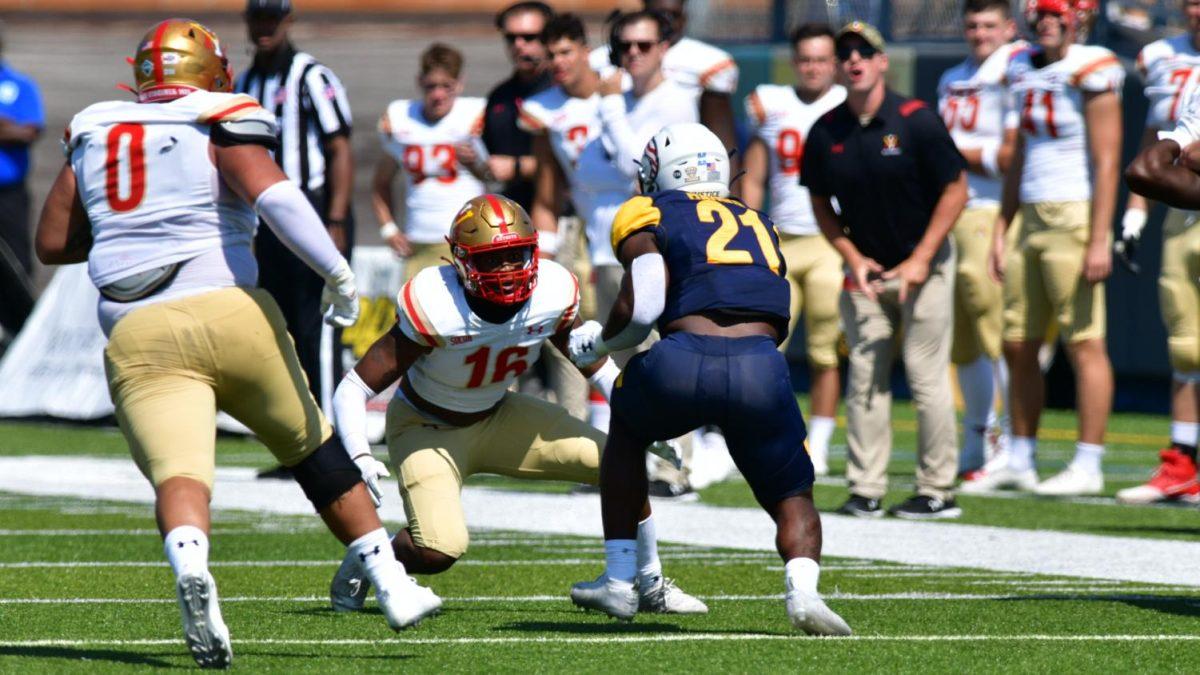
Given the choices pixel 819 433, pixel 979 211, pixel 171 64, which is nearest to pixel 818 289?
pixel 819 433

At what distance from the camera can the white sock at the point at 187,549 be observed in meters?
4.52

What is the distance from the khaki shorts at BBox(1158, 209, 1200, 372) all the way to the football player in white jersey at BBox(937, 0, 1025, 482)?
109 cm

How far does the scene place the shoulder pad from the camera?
16.4ft

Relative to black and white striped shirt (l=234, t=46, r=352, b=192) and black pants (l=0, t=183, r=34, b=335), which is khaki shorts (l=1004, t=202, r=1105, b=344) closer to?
black and white striped shirt (l=234, t=46, r=352, b=192)

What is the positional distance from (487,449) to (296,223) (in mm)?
1331

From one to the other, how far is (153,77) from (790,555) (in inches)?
76.0

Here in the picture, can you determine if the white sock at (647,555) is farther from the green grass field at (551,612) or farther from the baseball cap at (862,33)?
the baseball cap at (862,33)

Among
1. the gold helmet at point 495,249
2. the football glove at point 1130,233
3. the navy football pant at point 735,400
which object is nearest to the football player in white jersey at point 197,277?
the gold helmet at point 495,249

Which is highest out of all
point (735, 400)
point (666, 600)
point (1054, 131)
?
point (735, 400)

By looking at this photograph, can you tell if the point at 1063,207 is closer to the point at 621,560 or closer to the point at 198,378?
the point at 621,560

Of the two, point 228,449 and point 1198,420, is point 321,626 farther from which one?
point 228,449

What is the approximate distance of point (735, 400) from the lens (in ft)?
17.1

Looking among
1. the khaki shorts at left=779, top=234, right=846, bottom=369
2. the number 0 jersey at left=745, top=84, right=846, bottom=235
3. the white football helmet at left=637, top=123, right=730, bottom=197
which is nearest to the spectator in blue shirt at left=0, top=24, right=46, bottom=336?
the number 0 jersey at left=745, top=84, right=846, bottom=235

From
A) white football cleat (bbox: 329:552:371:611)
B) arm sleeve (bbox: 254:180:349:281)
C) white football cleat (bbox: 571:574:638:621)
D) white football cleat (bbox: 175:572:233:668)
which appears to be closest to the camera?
white football cleat (bbox: 175:572:233:668)
